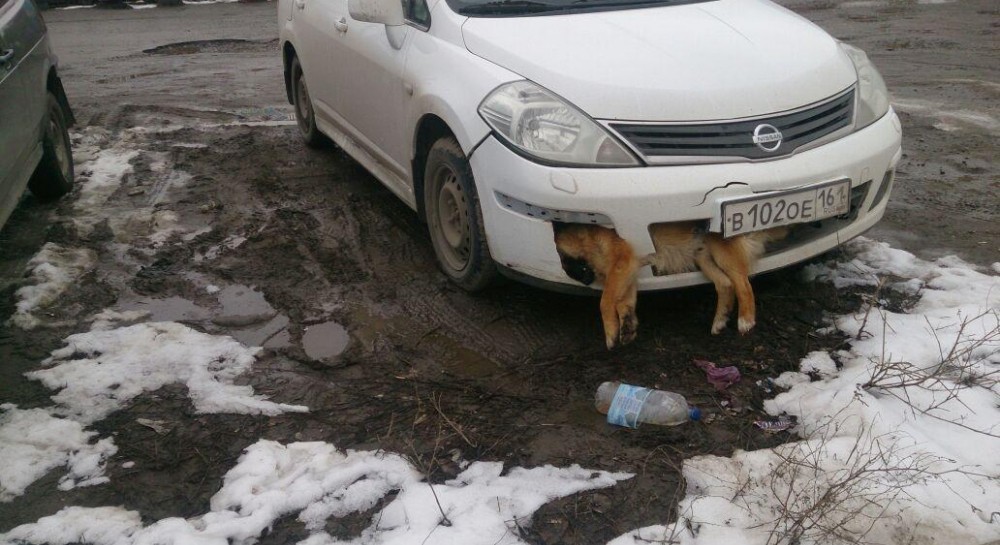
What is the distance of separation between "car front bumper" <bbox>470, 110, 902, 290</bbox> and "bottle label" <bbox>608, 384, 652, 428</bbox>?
46 cm

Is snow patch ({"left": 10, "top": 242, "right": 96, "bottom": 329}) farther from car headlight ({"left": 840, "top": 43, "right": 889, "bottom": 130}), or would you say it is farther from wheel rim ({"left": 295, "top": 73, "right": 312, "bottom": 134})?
car headlight ({"left": 840, "top": 43, "right": 889, "bottom": 130})

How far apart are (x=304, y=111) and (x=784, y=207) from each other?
419 centimetres

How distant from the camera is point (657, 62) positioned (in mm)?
3529

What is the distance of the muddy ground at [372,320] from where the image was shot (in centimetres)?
298

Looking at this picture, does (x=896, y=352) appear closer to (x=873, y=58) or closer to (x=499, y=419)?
(x=499, y=419)

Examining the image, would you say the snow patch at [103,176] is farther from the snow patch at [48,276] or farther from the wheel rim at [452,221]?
the wheel rim at [452,221]

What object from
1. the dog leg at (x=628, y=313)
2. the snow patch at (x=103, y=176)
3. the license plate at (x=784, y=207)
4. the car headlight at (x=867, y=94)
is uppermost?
the car headlight at (x=867, y=94)

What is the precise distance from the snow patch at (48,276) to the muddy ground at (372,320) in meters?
0.07

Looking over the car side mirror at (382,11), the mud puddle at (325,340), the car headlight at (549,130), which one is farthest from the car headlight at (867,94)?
the mud puddle at (325,340)

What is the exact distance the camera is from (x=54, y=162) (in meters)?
5.49

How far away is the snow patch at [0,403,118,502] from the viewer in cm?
295

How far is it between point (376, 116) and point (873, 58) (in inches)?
251

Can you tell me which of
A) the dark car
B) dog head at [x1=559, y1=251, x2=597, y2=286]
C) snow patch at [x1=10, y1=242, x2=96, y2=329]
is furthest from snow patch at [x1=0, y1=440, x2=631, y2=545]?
the dark car

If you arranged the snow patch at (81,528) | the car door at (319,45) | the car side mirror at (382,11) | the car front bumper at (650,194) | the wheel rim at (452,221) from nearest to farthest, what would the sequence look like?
the snow patch at (81,528), the car front bumper at (650,194), the wheel rim at (452,221), the car side mirror at (382,11), the car door at (319,45)
